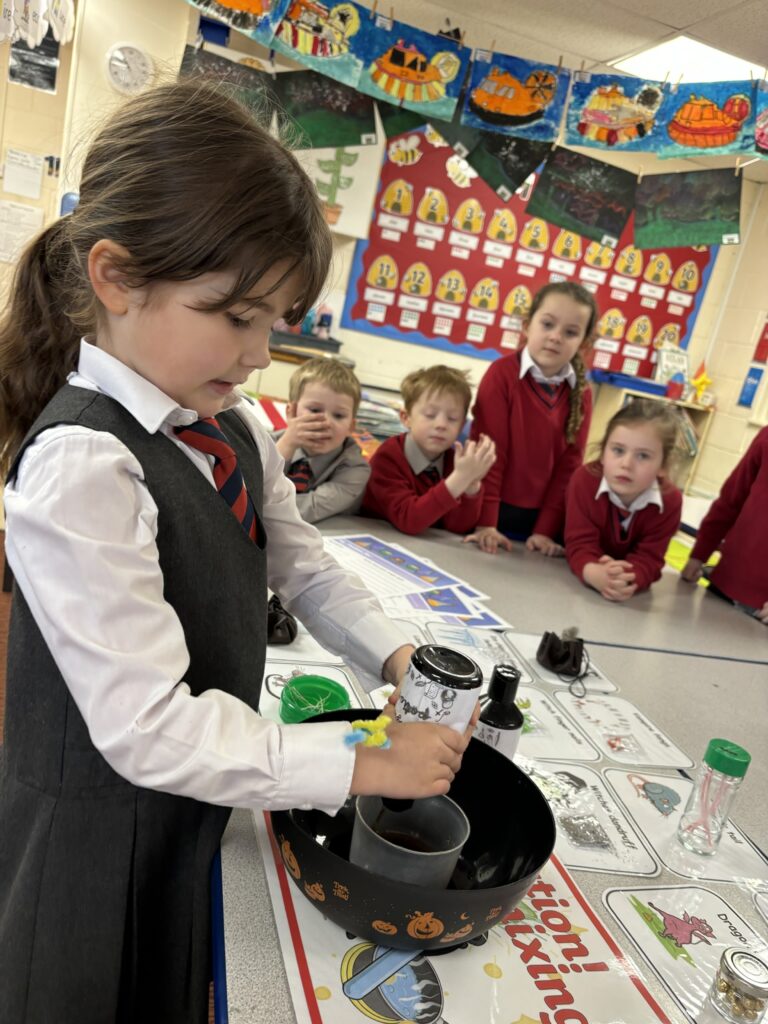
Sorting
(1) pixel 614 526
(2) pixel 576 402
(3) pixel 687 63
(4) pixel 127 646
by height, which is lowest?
(1) pixel 614 526

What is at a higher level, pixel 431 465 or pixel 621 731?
pixel 431 465

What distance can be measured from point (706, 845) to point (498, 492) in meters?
1.28

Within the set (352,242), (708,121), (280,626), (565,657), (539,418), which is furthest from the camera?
(352,242)

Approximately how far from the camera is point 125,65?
3162 mm

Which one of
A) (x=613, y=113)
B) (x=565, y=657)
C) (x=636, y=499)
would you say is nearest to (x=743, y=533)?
(x=636, y=499)

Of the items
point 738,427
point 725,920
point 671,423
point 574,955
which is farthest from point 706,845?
point 738,427

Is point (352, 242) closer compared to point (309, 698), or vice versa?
point (309, 698)

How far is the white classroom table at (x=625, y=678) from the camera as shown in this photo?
570 mm

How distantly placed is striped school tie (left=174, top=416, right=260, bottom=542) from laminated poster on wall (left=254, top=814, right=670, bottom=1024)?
1.09ft

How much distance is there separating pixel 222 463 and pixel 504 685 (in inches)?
15.0

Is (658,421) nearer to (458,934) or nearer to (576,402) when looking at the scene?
(576,402)

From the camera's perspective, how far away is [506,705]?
80cm

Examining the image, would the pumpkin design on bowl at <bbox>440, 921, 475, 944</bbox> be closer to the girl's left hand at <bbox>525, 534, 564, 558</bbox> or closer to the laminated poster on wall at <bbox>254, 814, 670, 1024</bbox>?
the laminated poster on wall at <bbox>254, 814, 670, 1024</bbox>

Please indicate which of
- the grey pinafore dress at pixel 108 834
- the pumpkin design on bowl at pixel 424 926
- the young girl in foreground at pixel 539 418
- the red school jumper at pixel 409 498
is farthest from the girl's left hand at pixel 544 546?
the pumpkin design on bowl at pixel 424 926
